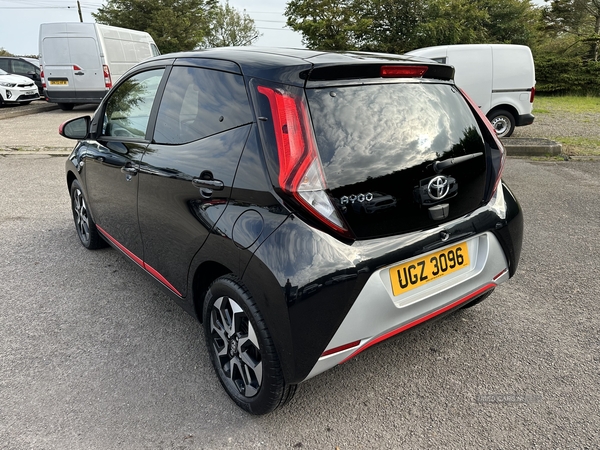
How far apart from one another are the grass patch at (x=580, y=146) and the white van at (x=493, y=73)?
3.83 ft

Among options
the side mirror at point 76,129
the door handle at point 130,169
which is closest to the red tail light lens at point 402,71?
the door handle at point 130,169

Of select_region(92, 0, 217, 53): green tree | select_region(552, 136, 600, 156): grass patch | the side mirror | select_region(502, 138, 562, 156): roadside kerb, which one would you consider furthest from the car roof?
select_region(92, 0, 217, 53): green tree

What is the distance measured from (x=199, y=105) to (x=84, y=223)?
2357 millimetres

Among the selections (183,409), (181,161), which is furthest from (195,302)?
(181,161)

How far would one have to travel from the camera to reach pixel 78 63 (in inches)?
544

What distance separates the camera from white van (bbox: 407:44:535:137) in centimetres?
986

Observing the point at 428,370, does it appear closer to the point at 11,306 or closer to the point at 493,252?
the point at 493,252

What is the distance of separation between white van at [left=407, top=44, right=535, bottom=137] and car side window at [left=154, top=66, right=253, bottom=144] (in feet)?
27.9

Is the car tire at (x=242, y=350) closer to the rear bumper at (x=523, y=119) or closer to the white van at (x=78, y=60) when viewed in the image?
the rear bumper at (x=523, y=119)

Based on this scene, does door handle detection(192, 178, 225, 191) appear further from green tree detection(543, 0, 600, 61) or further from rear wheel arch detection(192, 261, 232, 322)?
green tree detection(543, 0, 600, 61)

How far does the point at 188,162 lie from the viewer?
235cm

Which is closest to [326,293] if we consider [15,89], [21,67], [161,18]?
[15,89]

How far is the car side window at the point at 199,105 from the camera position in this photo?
214 centimetres

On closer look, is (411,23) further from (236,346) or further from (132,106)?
(236,346)
